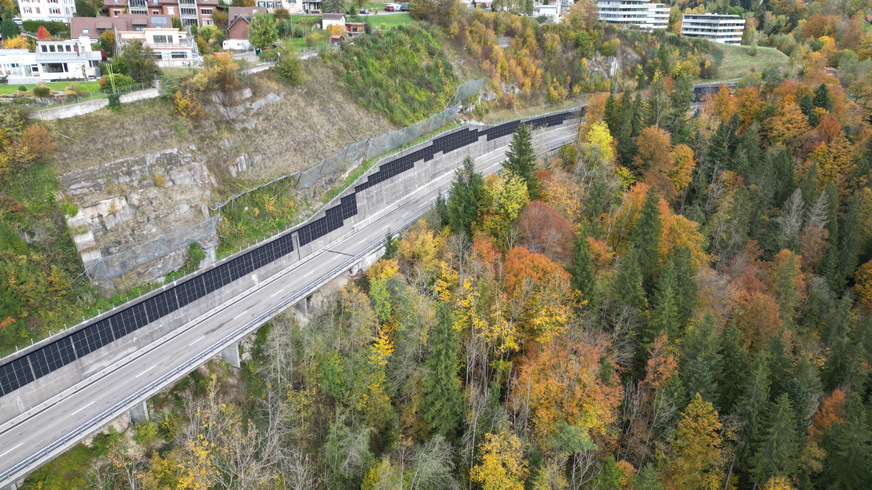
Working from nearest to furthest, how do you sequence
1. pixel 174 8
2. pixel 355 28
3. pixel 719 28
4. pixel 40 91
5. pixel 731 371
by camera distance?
pixel 731 371
pixel 40 91
pixel 174 8
pixel 355 28
pixel 719 28

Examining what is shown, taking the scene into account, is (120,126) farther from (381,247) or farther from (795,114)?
(795,114)

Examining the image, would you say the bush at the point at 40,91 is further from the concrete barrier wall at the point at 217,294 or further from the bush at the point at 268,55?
the bush at the point at 268,55

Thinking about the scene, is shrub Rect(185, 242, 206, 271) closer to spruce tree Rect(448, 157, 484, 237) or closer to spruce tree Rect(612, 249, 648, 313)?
spruce tree Rect(448, 157, 484, 237)

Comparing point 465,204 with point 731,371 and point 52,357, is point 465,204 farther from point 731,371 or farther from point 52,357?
point 52,357

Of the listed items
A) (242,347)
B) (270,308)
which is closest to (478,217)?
(270,308)

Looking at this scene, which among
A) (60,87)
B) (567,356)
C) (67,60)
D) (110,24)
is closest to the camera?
(567,356)

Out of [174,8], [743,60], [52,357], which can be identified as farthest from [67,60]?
[743,60]
